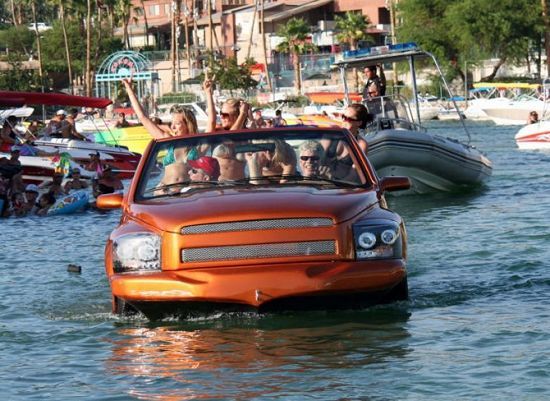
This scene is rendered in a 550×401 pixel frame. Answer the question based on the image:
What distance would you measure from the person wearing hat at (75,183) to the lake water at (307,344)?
44.4ft

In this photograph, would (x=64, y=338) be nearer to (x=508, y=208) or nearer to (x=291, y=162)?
(x=291, y=162)

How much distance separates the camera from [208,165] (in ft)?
34.0

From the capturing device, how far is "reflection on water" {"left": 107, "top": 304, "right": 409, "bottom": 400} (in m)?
7.90

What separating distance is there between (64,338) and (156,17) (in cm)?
12984

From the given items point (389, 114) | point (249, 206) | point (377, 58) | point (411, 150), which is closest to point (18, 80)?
point (377, 58)

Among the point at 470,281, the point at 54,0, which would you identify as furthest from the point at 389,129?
the point at 54,0

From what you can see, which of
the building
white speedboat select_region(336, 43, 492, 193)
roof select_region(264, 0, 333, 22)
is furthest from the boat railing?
roof select_region(264, 0, 333, 22)

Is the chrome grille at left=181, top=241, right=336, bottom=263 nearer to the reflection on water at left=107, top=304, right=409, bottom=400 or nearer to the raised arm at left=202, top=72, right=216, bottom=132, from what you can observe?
the reflection on water at left=107, top=304, right=409, bottom=400

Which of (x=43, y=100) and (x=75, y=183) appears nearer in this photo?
(x=75, y=183)

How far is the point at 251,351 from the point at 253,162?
6.41ft

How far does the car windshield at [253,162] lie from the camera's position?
10.2 meters

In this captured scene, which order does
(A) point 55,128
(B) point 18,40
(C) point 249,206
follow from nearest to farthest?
(C) point 249,206, (A) point 55,128, (B) point 18,40

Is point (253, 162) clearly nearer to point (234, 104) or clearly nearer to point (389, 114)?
point (234, 104)

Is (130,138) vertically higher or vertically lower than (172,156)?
lower
